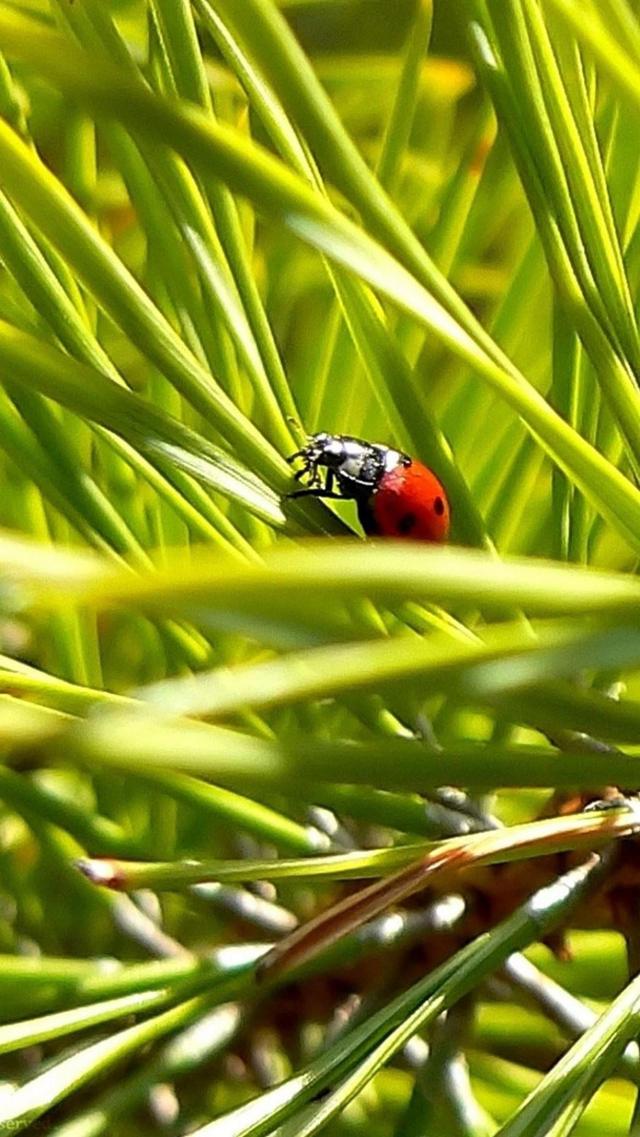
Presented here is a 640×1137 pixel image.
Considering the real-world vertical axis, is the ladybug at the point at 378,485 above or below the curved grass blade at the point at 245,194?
below

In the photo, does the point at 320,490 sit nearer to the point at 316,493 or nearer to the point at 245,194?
the point at 316,493

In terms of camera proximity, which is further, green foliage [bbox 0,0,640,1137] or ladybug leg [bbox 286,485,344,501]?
ladybug leg [bbox 286,485,344,501]

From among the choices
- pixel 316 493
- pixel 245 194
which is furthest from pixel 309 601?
pixel 316 493

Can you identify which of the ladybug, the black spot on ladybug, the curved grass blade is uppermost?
the curved grass blade

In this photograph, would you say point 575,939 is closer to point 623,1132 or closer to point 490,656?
point 623,1132

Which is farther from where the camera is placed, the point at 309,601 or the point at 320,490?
the point at 320,490

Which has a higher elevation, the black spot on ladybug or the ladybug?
the ladybug
